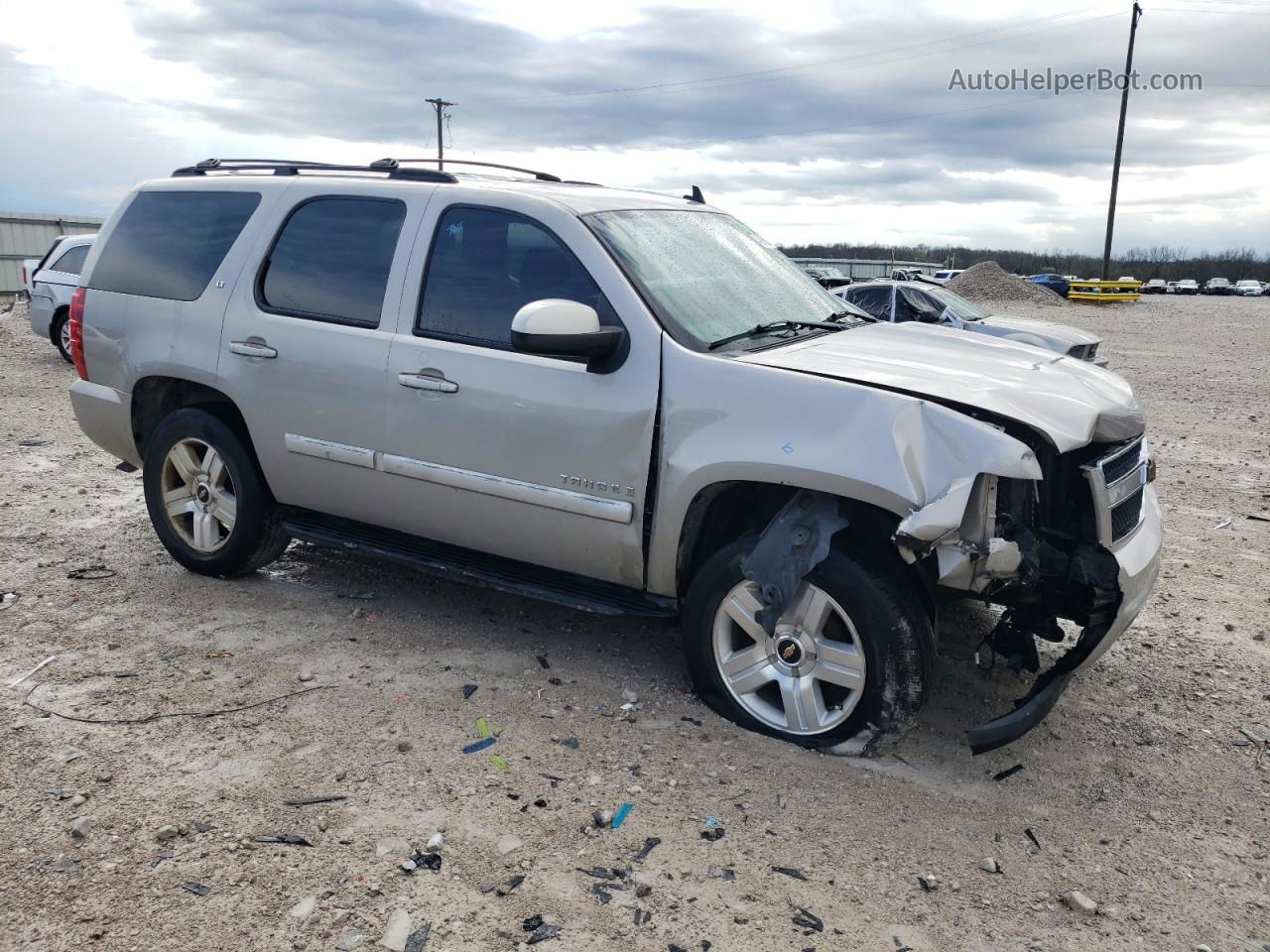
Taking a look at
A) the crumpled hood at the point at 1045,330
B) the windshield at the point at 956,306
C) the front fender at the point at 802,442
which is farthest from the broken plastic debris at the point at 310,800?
the windshield at the point at 956,306

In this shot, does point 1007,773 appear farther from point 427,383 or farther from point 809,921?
point 427,383

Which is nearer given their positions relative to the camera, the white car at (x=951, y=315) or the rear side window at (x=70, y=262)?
the white car at (x=951, y=315)

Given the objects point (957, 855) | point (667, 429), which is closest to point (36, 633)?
point (667, 429)

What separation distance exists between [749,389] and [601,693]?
1421 millimetres

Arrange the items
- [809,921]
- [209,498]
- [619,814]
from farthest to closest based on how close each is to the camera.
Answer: [209,498] < [619,814] < [809,921]

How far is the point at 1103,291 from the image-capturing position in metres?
40.0

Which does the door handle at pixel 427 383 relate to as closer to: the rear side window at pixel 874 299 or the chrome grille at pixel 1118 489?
the chrome grille at pixel 1118 489

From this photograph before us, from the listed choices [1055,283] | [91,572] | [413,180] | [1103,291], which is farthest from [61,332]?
[1055,283]

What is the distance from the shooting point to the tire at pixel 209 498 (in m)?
5.13

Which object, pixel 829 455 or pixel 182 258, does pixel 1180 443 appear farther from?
pixel 182 258

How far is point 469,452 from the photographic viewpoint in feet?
14.1

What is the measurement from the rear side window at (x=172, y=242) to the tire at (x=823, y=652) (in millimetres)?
3035

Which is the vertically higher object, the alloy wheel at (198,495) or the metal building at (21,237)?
the metal building at (21,237)

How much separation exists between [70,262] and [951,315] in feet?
39.0
